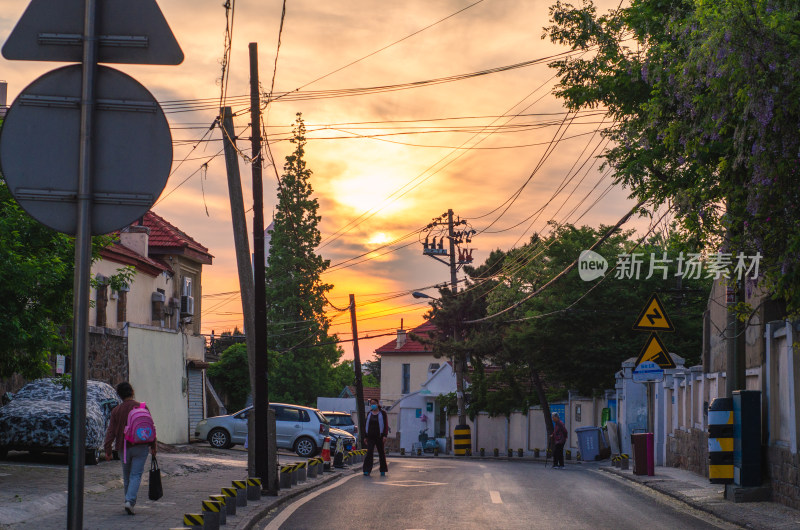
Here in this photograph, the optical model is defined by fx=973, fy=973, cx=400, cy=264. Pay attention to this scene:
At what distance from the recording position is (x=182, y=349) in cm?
3791

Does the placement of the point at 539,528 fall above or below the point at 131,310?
below

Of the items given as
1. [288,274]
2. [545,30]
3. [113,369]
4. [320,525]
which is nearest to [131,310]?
[113,369]

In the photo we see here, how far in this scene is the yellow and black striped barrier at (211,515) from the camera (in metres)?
10.4

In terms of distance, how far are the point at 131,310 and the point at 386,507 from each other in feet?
67.5

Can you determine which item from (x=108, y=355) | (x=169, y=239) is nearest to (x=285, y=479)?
(x=108, y=355)

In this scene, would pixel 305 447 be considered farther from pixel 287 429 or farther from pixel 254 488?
pixel 254 488

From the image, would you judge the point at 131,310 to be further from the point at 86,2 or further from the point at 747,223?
the point at 86,2

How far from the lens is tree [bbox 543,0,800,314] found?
441 inches

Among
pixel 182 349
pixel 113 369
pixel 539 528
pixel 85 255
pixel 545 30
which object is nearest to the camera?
pixel 85 255

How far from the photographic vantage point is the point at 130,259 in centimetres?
3234

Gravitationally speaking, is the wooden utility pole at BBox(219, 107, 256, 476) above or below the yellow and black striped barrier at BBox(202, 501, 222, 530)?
above

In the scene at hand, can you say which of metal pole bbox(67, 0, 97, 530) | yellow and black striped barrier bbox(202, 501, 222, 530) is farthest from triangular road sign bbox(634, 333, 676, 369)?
metal pole bbox(67, 0, 97, 530)

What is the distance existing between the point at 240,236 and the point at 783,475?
9.95 metres

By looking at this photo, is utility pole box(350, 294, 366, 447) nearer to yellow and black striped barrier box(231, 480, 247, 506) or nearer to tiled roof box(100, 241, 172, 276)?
tiled roof box(100, 241, 172, 276)
